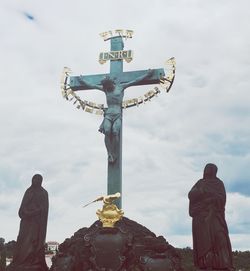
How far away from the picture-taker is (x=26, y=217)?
1142cm

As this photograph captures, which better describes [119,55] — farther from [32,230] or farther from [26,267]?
[26,267]

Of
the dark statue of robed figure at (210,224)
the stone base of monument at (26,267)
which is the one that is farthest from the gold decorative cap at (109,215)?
the dark statue of robed figure at (210,224)

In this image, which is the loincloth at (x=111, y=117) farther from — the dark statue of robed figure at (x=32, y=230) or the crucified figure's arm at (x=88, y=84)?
the dark statue of robed figure at (x=32, y=230)

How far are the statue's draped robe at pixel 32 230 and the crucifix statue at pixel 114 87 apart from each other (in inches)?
115

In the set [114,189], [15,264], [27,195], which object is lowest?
[15,264]

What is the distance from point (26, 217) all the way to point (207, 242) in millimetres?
3985

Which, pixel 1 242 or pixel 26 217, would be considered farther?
pixel 1 242

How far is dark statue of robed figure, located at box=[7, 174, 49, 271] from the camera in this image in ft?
36.1

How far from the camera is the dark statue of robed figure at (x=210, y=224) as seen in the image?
9.58 m

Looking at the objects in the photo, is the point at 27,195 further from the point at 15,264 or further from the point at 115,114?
the point at 115,114

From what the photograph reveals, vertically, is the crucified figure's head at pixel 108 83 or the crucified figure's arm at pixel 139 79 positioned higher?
the crucified figure's arm at pixel 139 79

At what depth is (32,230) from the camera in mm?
11258

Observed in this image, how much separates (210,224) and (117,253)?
205cm

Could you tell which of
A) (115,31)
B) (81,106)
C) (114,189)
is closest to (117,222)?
(114,189)
